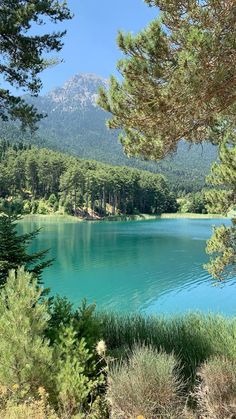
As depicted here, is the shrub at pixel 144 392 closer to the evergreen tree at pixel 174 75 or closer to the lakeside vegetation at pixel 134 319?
the lakeside vegetation at pixel 134 319

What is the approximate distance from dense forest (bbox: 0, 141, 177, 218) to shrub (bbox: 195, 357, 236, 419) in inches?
3596

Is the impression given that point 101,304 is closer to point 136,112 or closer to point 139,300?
point 139,300

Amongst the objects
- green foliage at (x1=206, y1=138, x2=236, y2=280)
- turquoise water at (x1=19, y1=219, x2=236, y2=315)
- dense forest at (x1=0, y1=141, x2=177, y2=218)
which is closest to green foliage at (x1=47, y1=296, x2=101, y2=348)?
green foliage at (x1=206, y1=138, x2=236, y2=280)

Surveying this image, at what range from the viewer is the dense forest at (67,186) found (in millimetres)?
99750

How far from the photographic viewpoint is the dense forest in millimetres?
99750

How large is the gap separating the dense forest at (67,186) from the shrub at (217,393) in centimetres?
9134

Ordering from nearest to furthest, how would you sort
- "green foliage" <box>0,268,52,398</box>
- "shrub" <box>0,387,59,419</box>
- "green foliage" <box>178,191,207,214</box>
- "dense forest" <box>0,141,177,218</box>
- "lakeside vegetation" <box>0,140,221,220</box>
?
"shrub" <box>0,387,59,419</box> < "green foliage" <box>0,268,52,398</box> < "lakeside vegetation" <box>0,140,221,220</box> < "dense forest" <box>0,141,177,218</box> < "green foliage" <box>178,191,207,214</box>

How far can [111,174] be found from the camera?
114 meters

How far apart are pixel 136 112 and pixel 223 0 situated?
1.86 meters

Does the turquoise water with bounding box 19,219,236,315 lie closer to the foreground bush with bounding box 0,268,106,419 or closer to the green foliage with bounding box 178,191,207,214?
the foreground bush with bounding box 0,268,106,419

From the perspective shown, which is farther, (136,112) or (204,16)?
(136,112)

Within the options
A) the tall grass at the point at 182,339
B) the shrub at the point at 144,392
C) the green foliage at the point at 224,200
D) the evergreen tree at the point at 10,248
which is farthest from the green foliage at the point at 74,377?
the green foliage at the point at 224,200

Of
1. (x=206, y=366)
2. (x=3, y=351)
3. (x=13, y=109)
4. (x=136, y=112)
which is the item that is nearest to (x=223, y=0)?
(x=136, y=112)

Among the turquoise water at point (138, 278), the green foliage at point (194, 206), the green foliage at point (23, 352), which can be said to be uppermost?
the green foliage at point (194, 206)
